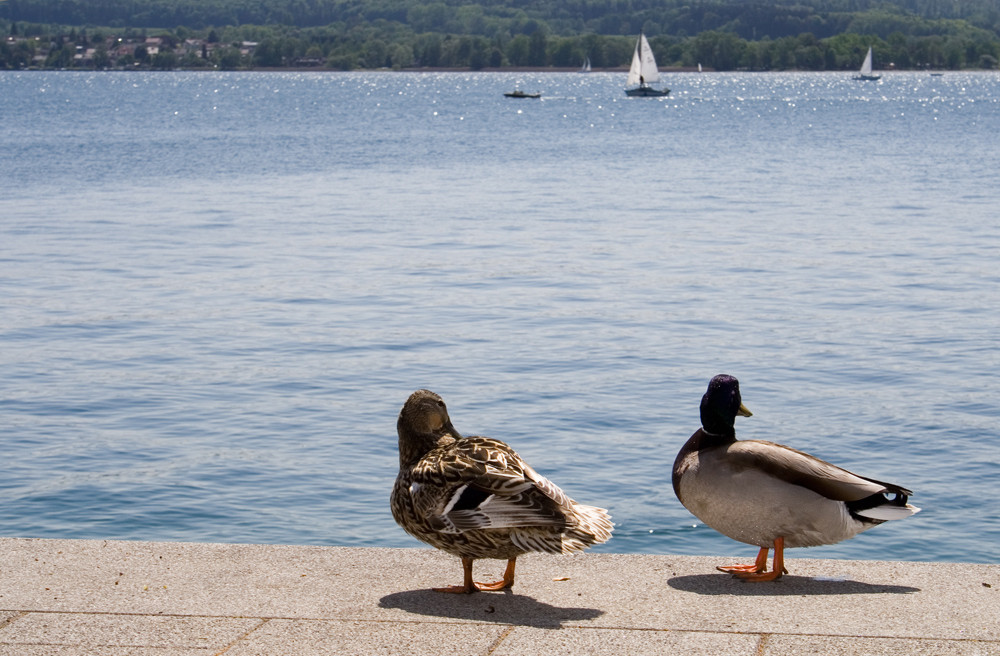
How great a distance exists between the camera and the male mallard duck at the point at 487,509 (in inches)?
215

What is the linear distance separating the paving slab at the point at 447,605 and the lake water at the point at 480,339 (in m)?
4.52

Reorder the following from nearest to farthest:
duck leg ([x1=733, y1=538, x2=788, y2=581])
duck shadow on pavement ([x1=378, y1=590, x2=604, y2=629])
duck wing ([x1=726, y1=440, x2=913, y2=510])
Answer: duck shadow on pavement ([x1=378, y1=590, x2=604, y2=629])
duck leg ([x1=733, y1=538, x2=788, y2=581])
duck wing ([x1=726, y1=440, x2=913, y2=510])

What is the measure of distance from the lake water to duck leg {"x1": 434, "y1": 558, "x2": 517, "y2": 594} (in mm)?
4946

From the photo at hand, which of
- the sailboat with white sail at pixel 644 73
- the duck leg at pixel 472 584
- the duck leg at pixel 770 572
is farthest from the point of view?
the sailboat with white sail at pixel 644 73

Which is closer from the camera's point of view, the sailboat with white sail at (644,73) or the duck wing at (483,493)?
the duck wing at (483,493)

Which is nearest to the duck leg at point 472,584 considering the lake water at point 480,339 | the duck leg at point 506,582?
the duck leg at point 506,582

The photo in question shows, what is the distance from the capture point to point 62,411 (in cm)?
1496

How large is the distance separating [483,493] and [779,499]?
56.0 inches

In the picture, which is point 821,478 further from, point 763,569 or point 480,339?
point 480,339

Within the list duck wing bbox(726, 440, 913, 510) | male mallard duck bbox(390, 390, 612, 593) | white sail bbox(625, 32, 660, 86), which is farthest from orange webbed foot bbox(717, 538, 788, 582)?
white sail bbox(625, 32, 660, 86)

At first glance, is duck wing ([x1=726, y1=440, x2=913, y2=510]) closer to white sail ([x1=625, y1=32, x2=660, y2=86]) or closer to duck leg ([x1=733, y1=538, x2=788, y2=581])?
duck leg ([x1=733, y1=538, x2=788, y2=581])

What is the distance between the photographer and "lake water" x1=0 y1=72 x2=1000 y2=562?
12.1 meters

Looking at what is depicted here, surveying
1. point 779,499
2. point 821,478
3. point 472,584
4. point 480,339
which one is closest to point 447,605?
point 472,584

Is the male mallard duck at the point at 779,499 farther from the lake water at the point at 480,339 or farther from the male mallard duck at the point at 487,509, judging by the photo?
the lake water at the point at 480,339
